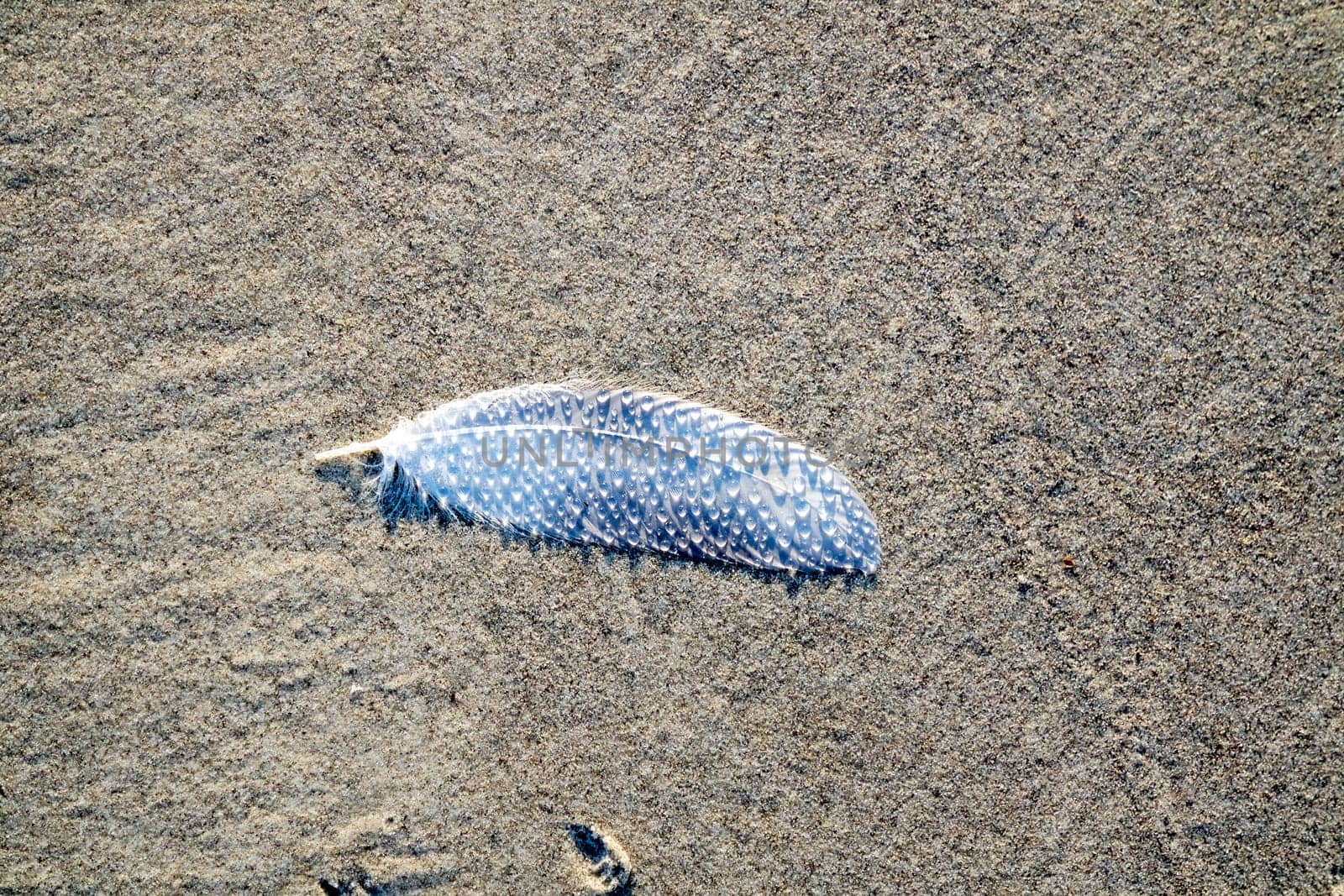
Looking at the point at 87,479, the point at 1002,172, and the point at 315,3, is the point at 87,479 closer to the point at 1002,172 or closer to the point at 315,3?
the point at 315,3

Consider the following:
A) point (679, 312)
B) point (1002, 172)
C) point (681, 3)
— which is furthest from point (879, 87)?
point (679, 312)

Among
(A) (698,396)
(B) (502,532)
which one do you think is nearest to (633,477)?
(A) (698,396)

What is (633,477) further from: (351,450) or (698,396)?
(351,450)

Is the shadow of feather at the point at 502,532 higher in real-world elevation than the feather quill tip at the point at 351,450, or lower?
lower

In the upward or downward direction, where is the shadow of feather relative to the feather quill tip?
downward
